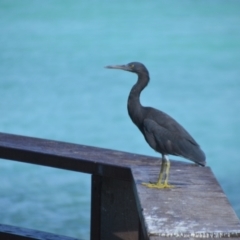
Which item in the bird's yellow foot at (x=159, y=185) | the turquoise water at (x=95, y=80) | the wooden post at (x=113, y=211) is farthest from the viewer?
the turquoise water at (x=95, y=80)

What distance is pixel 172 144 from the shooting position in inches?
107

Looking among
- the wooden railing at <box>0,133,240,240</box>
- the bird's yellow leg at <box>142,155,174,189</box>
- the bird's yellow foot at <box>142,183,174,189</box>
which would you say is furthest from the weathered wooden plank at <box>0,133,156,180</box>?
the bird's yellow foot at <box>142,183,174,189</box>

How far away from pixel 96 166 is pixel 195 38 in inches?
344

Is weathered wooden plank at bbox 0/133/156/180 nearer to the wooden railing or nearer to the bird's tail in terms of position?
the wooden railing

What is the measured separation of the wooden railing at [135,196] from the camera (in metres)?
1.92

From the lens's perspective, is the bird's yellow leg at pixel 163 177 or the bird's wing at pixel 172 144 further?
the bird's wing at pixel 172 144

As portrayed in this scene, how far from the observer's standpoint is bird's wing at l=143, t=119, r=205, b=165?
2.70 meters

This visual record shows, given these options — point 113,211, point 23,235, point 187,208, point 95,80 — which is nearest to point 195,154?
point 113,211

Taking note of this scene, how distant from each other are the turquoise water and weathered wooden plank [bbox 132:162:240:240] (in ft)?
10.4

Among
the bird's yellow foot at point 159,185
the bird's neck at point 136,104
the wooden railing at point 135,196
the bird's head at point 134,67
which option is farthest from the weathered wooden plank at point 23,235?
the bird's yellow foot at point 159,185

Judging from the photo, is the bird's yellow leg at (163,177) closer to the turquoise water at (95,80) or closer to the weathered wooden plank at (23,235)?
the weathered wooden plank at (23,235)

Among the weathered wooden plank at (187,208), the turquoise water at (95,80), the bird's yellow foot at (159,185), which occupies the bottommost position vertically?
the turquoise water at (95,80)

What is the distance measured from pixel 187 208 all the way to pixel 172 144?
672 mm

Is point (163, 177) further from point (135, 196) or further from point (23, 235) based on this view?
point (23, 235)
